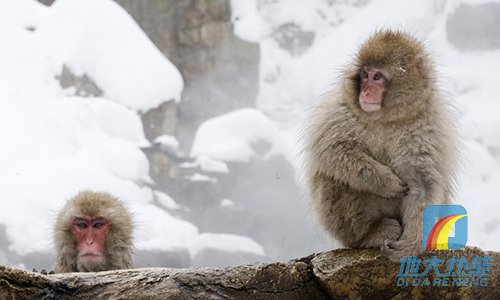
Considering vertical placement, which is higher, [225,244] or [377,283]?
[225,244]

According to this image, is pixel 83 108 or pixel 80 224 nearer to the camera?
pixel 80 224

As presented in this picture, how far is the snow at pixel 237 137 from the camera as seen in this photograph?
7.08 m

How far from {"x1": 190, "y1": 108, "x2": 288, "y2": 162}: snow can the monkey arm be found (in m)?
4.25

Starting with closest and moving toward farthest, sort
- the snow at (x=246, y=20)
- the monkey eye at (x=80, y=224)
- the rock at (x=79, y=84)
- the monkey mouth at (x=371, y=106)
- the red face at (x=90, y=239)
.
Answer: the monkey mouth at (x=371, y=106) → the red face at (x=90, y=239) → the monkey eye at (x=80, y=224) → the rock at (x=79, y=84) → the snow at (x=246, y=20)

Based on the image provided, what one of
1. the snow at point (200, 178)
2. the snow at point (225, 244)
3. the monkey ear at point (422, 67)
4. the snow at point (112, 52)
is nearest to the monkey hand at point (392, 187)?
the monkey ear at point (422, 67)

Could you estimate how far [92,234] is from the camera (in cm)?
378

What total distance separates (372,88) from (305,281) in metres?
0.74

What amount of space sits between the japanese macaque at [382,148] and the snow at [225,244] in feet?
11.0

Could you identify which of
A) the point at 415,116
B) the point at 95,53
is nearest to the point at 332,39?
the point at 95,53

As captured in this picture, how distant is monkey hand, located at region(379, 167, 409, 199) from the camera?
2.67 meters

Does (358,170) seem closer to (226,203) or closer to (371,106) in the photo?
(371,106)

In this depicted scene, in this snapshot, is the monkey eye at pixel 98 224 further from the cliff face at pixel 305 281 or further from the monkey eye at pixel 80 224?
the cliff face at pixel 305 281

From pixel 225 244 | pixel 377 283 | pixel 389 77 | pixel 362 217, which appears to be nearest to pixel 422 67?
pixel 389 77

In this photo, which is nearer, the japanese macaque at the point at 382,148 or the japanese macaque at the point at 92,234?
the japanese macaque at the point at 382,148
